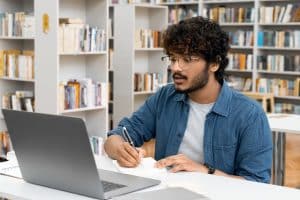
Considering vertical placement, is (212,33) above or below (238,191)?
above

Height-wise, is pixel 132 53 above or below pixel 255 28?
below

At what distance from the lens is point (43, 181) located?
1.95 meters

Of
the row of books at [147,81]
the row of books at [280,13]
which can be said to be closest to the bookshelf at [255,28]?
the row of books at [280,13]

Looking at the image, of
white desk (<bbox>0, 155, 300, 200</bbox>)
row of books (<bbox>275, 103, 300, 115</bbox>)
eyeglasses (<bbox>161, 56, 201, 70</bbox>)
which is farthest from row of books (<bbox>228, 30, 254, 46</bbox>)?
white desk (<bbox>0, 155, 300, 200</bbox>)

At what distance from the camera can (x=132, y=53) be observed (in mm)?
6859

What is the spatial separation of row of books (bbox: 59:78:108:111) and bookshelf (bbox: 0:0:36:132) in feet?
1.39

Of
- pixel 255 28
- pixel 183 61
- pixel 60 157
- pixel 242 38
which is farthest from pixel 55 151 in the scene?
pixel 242 38

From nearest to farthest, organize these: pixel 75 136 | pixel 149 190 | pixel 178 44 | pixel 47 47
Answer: pixel 75 136
pixel 149 190
pixel 178 44
pixel 47 47

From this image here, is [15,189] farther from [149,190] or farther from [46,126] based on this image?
[149,190]

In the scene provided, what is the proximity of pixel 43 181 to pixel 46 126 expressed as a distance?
263 millimetres

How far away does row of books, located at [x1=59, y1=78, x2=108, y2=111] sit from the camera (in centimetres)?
517

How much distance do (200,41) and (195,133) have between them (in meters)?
0.41

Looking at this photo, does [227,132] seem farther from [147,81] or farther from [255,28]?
[255,28]

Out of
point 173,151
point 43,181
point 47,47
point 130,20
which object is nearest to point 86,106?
point 47,47
